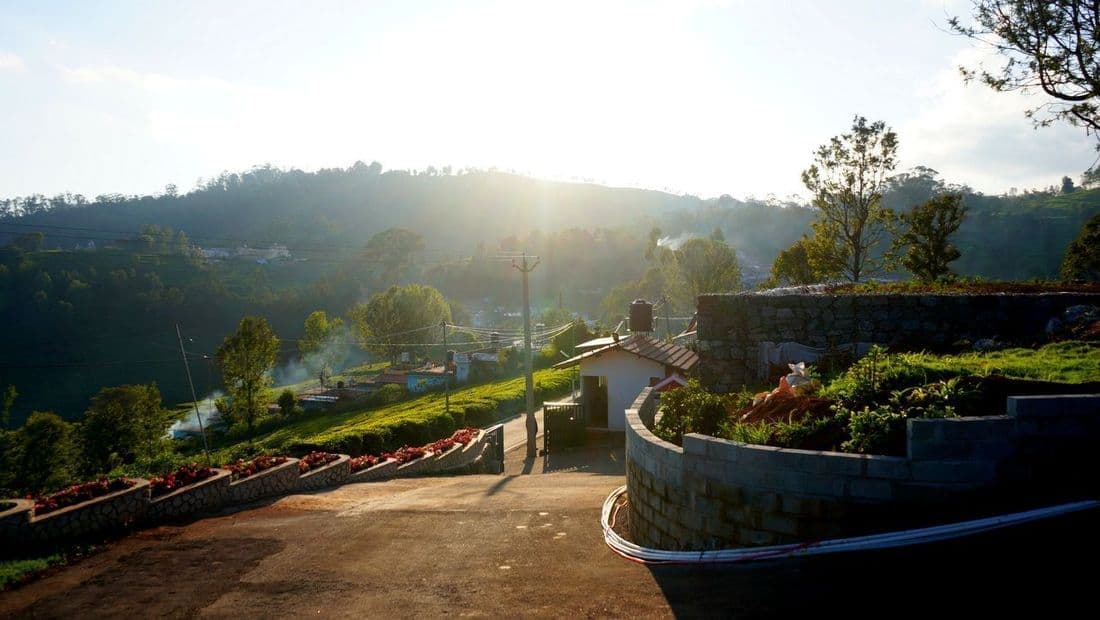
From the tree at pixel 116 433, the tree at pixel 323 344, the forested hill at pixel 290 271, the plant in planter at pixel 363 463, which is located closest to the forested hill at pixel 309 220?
the forested hill at pixel 290 271

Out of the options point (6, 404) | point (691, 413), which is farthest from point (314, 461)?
point (6, 404)

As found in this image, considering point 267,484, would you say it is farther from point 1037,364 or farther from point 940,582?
point 1037,364

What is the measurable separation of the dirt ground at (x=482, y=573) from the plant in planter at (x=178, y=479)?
0.84 meters

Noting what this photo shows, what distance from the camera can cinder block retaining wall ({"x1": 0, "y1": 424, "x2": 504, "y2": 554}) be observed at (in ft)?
30.2

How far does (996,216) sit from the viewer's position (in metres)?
105

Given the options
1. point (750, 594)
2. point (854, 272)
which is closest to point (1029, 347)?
point (750, 594)

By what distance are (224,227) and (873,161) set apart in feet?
601

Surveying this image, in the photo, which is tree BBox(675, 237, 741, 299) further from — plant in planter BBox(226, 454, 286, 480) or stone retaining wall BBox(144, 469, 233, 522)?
stone retaining wall BBox(144, 469, 233, 522)

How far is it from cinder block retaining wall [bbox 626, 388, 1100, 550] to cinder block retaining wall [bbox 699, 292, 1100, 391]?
723 cm

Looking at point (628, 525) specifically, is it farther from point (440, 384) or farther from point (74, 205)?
point (74, 205)

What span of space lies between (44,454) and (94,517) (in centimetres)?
3088

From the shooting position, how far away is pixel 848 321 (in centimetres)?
1437

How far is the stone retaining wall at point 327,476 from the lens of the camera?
47.0 feet

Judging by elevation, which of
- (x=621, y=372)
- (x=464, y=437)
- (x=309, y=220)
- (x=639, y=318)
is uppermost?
(x=309, y=220)
